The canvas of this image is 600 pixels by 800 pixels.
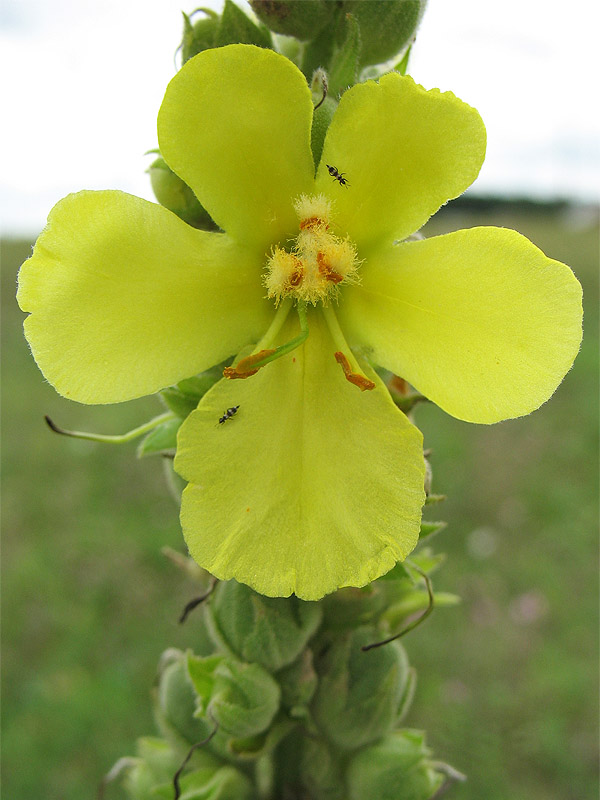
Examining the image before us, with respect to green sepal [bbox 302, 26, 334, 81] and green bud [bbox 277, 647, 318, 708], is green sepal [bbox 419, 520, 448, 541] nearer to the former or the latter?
green bud [bbox 277, 647, 318, 708]

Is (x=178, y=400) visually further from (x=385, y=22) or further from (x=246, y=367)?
(x=385, y=22)

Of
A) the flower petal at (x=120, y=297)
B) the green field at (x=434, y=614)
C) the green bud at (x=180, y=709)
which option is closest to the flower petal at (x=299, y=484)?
the flower petal at (x=120, y=297)

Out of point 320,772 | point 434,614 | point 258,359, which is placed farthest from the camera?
point 434,614

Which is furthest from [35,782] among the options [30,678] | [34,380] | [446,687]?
[34,380]

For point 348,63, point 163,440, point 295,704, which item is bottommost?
point 295,704

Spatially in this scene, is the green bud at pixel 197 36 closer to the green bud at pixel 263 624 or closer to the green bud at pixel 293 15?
the green bud at pixel 293 15

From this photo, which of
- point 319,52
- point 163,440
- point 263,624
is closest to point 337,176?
point 319,52

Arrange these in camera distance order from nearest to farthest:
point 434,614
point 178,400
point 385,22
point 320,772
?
point 178,400 → point 385,22 → point 320,772 → point 434,614

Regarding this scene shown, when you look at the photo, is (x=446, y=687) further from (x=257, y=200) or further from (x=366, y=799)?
(x=257, y=200)
